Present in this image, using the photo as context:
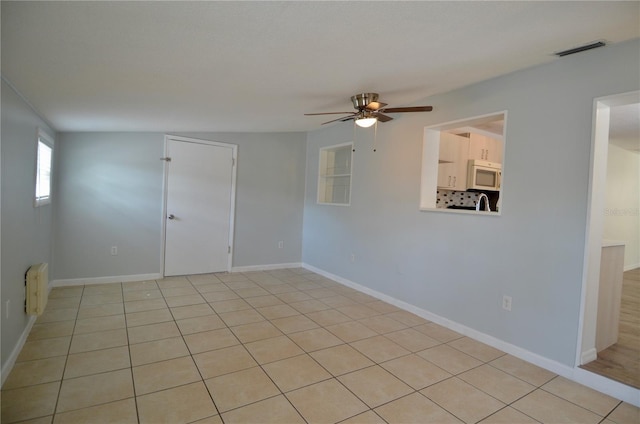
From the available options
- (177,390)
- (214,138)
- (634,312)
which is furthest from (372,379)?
(214,138)

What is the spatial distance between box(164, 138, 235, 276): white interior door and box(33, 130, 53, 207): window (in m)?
1.33

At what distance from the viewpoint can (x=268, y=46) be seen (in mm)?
1913

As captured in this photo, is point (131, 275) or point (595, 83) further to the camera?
point (131, 275)

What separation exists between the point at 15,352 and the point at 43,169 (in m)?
1.94

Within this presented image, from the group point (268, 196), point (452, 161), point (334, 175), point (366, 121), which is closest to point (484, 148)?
point (452, 161)

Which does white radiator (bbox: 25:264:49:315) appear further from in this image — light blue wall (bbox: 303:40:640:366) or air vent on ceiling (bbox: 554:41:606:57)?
air vent on ceiling (bbox: 554:41:606:57)

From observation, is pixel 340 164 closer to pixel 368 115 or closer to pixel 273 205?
pixel 273 205

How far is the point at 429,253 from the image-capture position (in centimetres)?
347

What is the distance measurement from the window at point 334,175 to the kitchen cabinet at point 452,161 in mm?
1406

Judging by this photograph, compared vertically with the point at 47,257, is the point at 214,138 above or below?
above

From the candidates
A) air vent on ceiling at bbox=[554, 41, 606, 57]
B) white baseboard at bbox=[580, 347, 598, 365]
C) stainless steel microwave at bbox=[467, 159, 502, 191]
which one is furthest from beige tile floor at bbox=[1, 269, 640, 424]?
air vent on ceiling at bbox=[554, 41, 606, 57]

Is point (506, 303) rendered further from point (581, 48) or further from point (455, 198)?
point (455, 198)

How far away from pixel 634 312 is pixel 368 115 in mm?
3694

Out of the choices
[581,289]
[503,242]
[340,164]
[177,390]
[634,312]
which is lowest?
[177,390]
